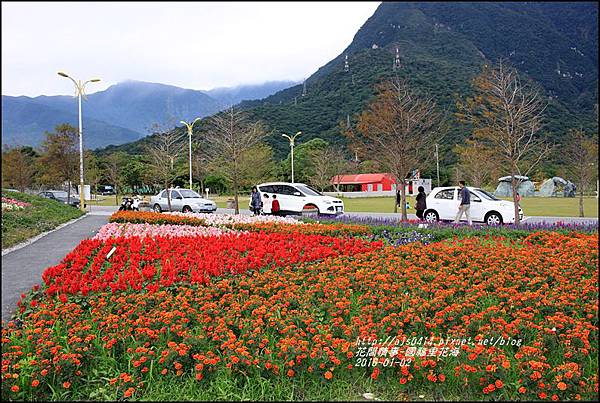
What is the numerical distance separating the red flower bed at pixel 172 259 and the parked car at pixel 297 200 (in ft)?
27.7

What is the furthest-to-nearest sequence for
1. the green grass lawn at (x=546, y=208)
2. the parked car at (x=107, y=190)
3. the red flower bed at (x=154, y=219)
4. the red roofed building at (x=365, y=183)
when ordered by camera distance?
1. the parked car at (x=107, y=190)
2. the red roofed building at (x=365, y=183)
3. the green grass lawn at (x=546, y=208)
4. the red flower bed at (x=154, y=219)

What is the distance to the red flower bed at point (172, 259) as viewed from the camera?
6.23 m

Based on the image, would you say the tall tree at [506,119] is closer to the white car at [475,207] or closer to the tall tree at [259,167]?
the white car at [475,207]

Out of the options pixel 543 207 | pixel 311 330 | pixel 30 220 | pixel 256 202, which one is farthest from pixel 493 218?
pixel 30 220

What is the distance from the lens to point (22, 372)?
387 cm

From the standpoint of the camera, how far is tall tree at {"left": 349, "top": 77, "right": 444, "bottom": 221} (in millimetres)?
17672

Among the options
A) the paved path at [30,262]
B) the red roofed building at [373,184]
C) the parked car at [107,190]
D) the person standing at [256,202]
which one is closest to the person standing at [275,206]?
the person standing at [256,202]

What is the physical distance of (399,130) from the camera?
696 inches

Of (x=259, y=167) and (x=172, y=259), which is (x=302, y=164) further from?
(x=172, y=259)

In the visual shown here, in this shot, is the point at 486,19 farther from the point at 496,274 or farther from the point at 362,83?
the point at 362,83

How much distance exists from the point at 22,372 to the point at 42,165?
133 feet

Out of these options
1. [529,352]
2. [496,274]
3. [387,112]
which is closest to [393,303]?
[529,352]

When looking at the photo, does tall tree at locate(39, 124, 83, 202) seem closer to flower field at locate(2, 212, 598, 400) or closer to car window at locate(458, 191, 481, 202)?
car window at locate(458, 191, 481, 202)

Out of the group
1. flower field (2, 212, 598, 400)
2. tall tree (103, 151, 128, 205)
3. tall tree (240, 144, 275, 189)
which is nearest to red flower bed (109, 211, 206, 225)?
flower field (2, 212, 598, 400)
